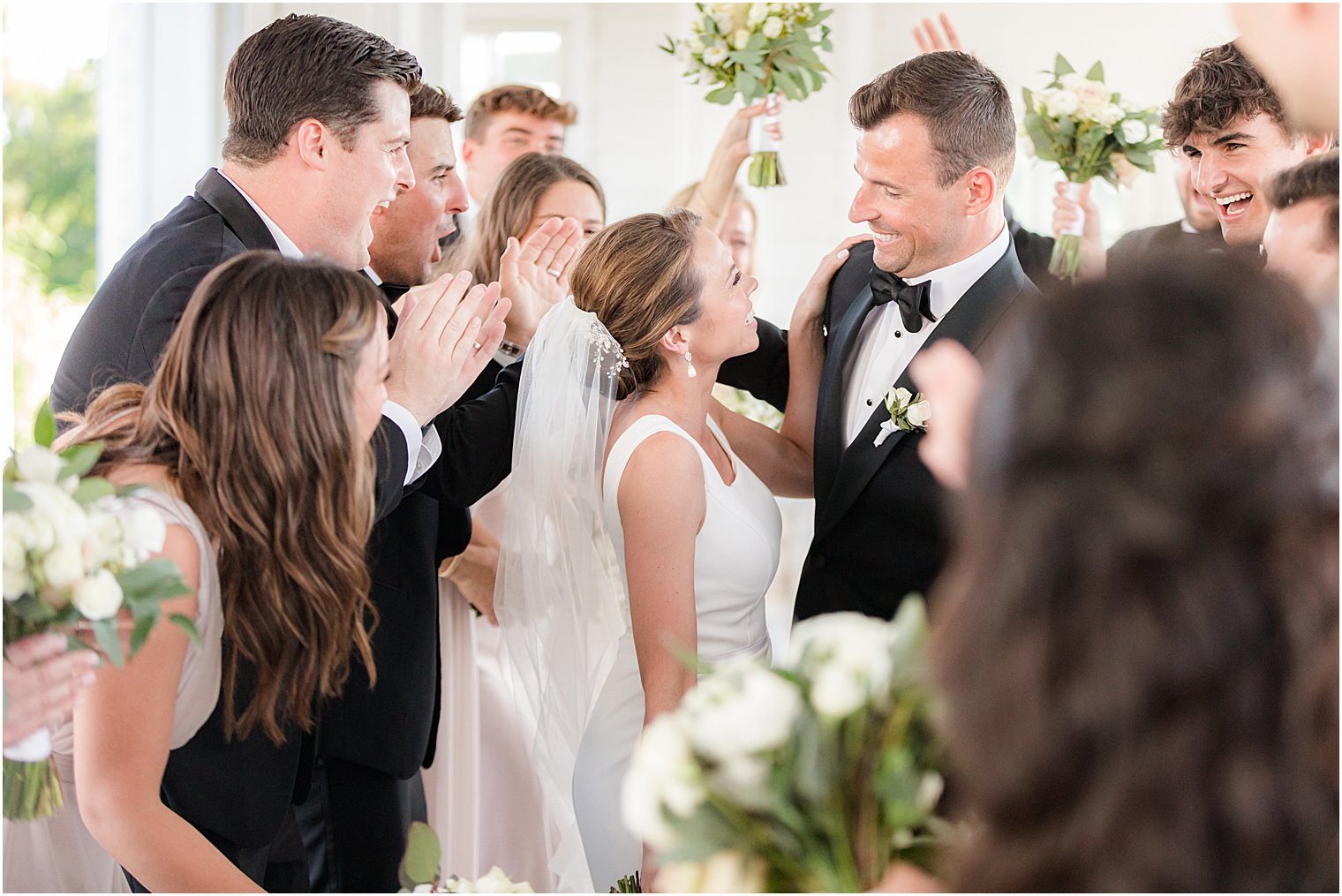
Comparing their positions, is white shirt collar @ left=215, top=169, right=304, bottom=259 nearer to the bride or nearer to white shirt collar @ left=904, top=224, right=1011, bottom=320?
the bride

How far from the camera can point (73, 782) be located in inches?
78.4

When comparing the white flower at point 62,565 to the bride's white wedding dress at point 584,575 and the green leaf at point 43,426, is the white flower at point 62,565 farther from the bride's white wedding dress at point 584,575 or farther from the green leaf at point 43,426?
the bride's white wedding dress at point 584,575

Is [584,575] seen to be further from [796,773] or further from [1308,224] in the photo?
[1308,224]

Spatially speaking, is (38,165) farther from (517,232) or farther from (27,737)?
(27,737)

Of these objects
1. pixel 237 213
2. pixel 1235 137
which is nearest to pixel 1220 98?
pixel 1235 137

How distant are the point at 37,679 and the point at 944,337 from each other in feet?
6.19

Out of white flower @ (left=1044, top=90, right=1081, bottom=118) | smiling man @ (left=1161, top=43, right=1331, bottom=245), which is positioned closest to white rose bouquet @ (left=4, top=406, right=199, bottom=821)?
smiling man @ (left=1161, top=43, right=1331, bottom=245)

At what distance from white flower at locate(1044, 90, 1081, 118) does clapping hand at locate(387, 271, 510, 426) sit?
5.81ft

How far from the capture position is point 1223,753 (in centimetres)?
99

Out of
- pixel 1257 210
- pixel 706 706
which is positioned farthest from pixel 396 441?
pixel 1257 210

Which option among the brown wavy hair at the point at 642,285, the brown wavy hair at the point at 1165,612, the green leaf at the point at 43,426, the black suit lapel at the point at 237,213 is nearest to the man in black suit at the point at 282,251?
the black suit lapel at the point at 237,213

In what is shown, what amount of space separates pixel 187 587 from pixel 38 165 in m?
5.91

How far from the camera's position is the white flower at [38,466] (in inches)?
55.9

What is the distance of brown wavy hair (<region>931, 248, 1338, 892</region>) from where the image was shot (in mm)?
980
